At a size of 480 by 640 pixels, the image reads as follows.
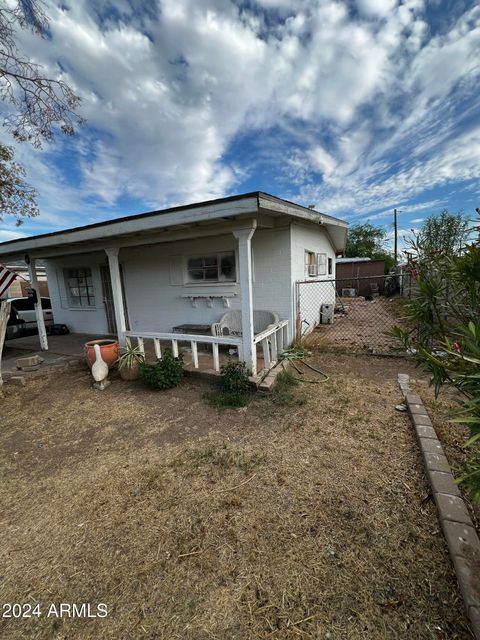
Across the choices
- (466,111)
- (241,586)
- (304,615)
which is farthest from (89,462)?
(466,111)

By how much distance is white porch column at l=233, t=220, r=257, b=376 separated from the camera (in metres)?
3.81

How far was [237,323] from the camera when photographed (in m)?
5.72

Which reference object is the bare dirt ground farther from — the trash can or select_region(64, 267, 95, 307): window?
select_region(64, 267, 95, 307): window

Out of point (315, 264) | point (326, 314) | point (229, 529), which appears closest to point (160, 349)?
point (229, 529)

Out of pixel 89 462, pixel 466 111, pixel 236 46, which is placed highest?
pixel 236 46

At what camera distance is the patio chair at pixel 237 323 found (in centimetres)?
550

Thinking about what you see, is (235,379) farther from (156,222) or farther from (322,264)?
(322,264)

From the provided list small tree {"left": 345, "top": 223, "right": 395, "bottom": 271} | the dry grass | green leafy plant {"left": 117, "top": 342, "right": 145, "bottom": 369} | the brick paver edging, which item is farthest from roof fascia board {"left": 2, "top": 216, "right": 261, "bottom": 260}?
small tree {"left": 345, "top": 223, "right": 395, "bottom": 271}

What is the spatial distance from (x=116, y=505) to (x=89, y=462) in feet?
2.65

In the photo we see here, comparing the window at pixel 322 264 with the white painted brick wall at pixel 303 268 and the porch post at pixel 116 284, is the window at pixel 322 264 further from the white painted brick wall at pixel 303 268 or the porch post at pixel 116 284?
the porch post at pixel 116 284

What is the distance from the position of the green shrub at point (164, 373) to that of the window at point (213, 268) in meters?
2.26

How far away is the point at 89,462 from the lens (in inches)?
107

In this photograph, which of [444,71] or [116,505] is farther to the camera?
[444,71]

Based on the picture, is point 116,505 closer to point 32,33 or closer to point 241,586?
point 241,586
